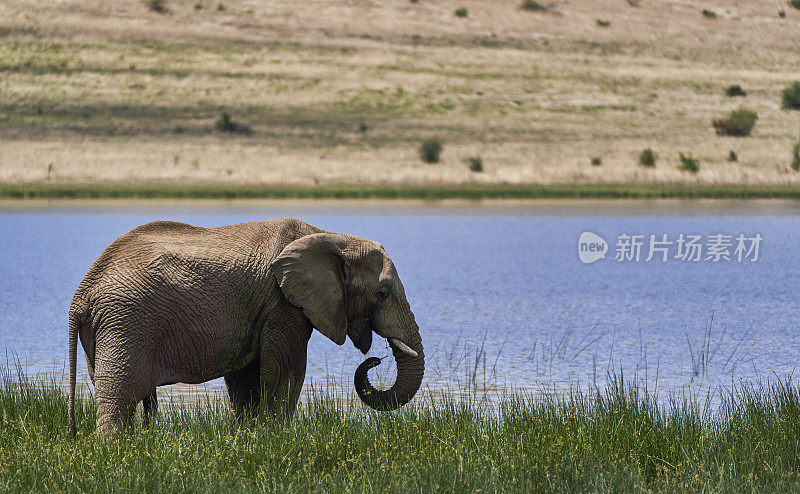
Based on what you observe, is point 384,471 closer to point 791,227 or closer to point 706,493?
point 706,493

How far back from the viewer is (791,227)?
46.3 metres

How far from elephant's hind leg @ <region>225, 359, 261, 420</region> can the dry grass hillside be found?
52.9 meters

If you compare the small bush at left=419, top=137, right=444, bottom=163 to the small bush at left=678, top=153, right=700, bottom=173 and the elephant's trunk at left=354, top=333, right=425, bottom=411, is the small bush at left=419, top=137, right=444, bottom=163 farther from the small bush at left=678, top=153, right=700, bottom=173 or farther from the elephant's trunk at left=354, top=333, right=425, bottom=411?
the elephant's trunk at left=354, top=333, right=425, bottom=411

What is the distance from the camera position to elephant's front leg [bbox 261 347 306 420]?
29.9 ft

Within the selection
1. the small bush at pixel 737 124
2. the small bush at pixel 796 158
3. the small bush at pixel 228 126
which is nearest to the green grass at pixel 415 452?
the small bush at pixel 796 158

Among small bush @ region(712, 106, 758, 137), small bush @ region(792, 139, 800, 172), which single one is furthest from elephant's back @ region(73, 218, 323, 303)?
small bush @ region(712, 106, 758, 137)

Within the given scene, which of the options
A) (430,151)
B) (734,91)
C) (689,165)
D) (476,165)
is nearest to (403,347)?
(476,165)

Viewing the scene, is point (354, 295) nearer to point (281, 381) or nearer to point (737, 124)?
point (281, 381)

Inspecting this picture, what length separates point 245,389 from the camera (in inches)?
386

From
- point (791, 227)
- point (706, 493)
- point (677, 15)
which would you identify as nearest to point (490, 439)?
point (706, 493)

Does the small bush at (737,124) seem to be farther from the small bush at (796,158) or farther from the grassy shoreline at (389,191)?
the grassy shoreline at (389,191)

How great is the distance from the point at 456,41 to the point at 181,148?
3672cm

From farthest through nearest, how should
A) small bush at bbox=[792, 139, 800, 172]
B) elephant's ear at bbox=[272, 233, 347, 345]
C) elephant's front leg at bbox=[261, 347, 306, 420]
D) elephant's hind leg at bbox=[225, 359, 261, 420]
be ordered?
small bush at bbox=[792, 139, 800, 172], elephant's hind leg at bbox=[225, 359, 261, 420], elephant's front leg at bbox=[261, 347, 306, 420], elephant's ear at bbox=[272, 233, 347, 345]

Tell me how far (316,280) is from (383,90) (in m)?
73.4
